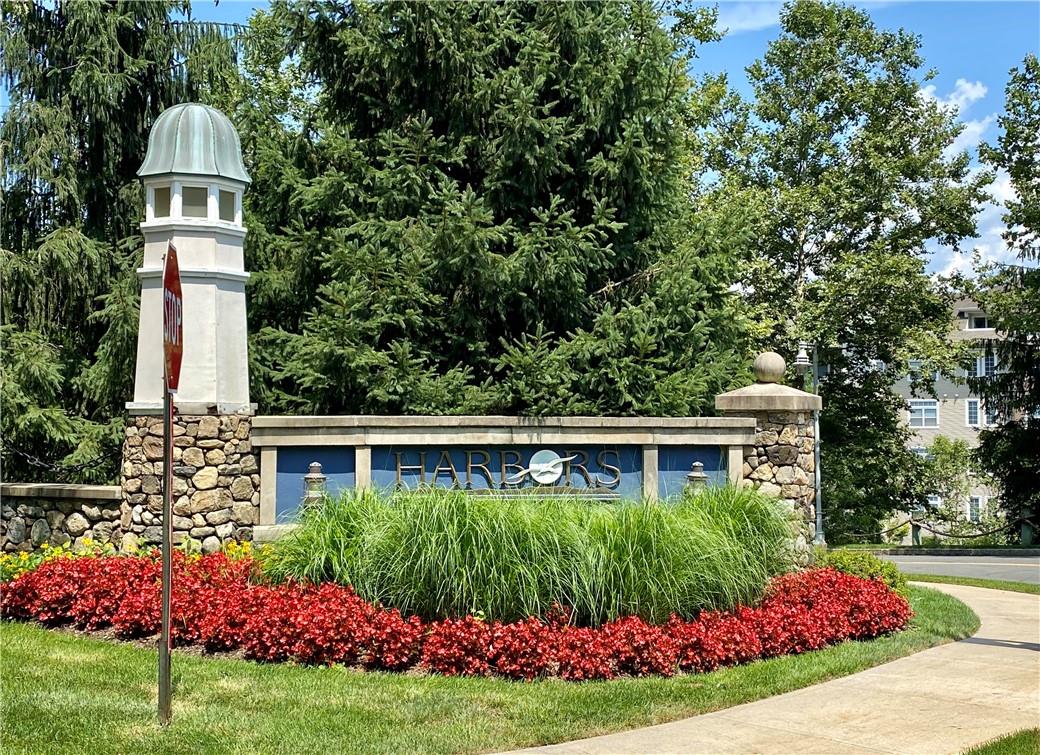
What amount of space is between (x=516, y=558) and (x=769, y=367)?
16.8ft

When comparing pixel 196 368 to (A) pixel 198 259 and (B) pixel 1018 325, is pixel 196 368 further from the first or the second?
(B) pixel 1018 325

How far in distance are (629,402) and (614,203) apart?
3.26 meters

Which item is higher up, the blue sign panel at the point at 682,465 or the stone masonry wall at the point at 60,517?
the blue sign panel at the point at 682,465

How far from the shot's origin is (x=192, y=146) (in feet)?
36.2

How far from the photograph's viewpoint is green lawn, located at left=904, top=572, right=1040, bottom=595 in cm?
1507

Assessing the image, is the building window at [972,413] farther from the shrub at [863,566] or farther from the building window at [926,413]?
the shrub at [863,566]

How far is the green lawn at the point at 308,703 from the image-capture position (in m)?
5.76

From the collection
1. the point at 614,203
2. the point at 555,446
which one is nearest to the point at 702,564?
the point at 555,446

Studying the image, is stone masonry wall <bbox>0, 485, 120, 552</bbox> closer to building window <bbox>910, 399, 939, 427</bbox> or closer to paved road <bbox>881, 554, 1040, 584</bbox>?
paved road <bbox>881, 554, 1040, 584</bbox>

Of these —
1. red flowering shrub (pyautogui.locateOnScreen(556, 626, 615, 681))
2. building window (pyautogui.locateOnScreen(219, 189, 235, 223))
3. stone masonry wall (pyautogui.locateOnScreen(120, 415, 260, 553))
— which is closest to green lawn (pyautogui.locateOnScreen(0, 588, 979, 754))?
red flowering shrub (pyautogui.locateOnScreen(556, 626, 615, 681))

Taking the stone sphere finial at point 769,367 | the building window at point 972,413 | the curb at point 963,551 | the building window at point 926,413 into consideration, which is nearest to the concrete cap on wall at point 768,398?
the stone sphere finial at point 769,367

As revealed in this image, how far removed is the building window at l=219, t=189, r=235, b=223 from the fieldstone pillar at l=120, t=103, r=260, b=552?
11 cm

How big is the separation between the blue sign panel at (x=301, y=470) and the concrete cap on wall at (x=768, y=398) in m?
4.21

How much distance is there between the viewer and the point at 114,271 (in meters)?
19.0
